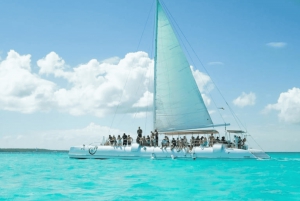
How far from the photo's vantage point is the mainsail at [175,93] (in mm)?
33000

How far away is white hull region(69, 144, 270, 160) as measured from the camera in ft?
99.1

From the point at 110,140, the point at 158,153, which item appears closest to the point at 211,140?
the point at 158,153

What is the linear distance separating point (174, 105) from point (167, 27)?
795 cm

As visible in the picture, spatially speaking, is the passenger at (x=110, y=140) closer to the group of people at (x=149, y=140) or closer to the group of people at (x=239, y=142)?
the group of people at (x=149, y=140)

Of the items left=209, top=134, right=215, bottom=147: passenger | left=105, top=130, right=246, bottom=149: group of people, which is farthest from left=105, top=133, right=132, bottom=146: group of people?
left=209, top=134, right=215, bottom=147: passenger

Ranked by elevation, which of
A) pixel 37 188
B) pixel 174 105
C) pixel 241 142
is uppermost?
pixel 174 105

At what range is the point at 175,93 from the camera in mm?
33406

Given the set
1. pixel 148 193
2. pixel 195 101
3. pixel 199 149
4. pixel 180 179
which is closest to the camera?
pixel 148 193

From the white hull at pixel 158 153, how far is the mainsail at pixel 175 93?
265 cm

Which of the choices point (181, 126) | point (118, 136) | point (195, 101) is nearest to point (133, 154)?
point (118, 136)

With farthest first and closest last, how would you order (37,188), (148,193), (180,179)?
(180,179) → (37,188) → (148,193)

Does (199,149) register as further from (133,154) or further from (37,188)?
(37,188)

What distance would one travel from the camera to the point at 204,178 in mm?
18844

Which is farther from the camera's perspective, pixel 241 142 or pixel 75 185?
pixel 241 142
